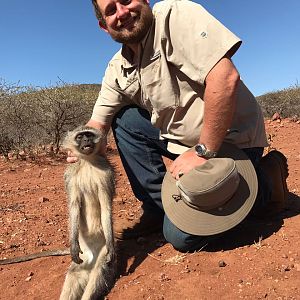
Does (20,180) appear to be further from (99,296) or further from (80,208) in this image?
(99,296)

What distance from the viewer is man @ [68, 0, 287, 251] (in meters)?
2.86

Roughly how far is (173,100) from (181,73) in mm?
203

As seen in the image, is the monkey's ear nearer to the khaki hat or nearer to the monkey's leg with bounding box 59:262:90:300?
the khaki hat

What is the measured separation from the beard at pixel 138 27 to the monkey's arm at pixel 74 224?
4.26 ft

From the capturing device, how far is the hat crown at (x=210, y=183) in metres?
2.86

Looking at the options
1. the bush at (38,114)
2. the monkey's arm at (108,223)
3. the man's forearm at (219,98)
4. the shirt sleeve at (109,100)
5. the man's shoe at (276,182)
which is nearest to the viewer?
the man's forearm at (219,98)

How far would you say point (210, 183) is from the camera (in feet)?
9.34

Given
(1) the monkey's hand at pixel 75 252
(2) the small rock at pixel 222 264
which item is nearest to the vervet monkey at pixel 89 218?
(1) the monkey's hand at pixel 75 252

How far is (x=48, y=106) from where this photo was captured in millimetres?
9320

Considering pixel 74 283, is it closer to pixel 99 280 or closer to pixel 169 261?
pixel 99 280

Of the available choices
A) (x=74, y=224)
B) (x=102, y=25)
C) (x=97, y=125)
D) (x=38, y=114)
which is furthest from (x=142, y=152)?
(x=38, y=114)

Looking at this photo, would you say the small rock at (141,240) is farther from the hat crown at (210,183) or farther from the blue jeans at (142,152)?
the hat crown at (210,183)

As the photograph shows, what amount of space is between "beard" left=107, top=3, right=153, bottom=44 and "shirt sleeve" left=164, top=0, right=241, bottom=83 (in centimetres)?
14

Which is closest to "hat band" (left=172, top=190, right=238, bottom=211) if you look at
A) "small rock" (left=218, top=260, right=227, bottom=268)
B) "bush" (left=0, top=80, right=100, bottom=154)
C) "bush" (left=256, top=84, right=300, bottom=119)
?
"small rock" (left=218, top=260, right=227, bottom=268)
